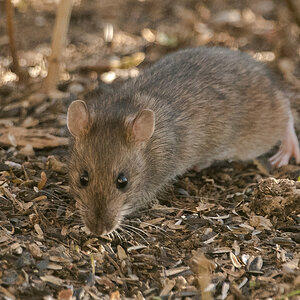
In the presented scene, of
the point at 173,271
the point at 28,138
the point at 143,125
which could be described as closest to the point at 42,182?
the point at 28,138

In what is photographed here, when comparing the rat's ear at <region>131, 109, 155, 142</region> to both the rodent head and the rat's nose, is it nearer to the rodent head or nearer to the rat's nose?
the rodent head

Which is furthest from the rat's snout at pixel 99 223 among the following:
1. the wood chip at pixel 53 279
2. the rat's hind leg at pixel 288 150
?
the rat's hind leg at pixel 288 150

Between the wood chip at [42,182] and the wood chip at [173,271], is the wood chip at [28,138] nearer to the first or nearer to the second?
the wood chip at [42,182]

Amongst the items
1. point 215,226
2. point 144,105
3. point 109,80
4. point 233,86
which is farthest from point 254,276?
point 109,80

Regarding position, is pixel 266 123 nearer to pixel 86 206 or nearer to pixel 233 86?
pixel 233 86

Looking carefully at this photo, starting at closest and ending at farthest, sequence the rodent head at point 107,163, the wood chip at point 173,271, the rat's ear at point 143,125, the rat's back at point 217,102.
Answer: the wood chip at point 173,271, the rodent head at point 107,163, the rat's ear at point 143,125, the rat's back at point 217,102

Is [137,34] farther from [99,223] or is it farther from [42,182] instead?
[99,223]

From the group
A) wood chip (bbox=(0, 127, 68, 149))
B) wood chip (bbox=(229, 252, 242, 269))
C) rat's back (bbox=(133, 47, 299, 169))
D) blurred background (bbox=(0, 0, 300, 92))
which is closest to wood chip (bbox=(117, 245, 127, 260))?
wood chip (bbox=(229, 252, 242, 269))
